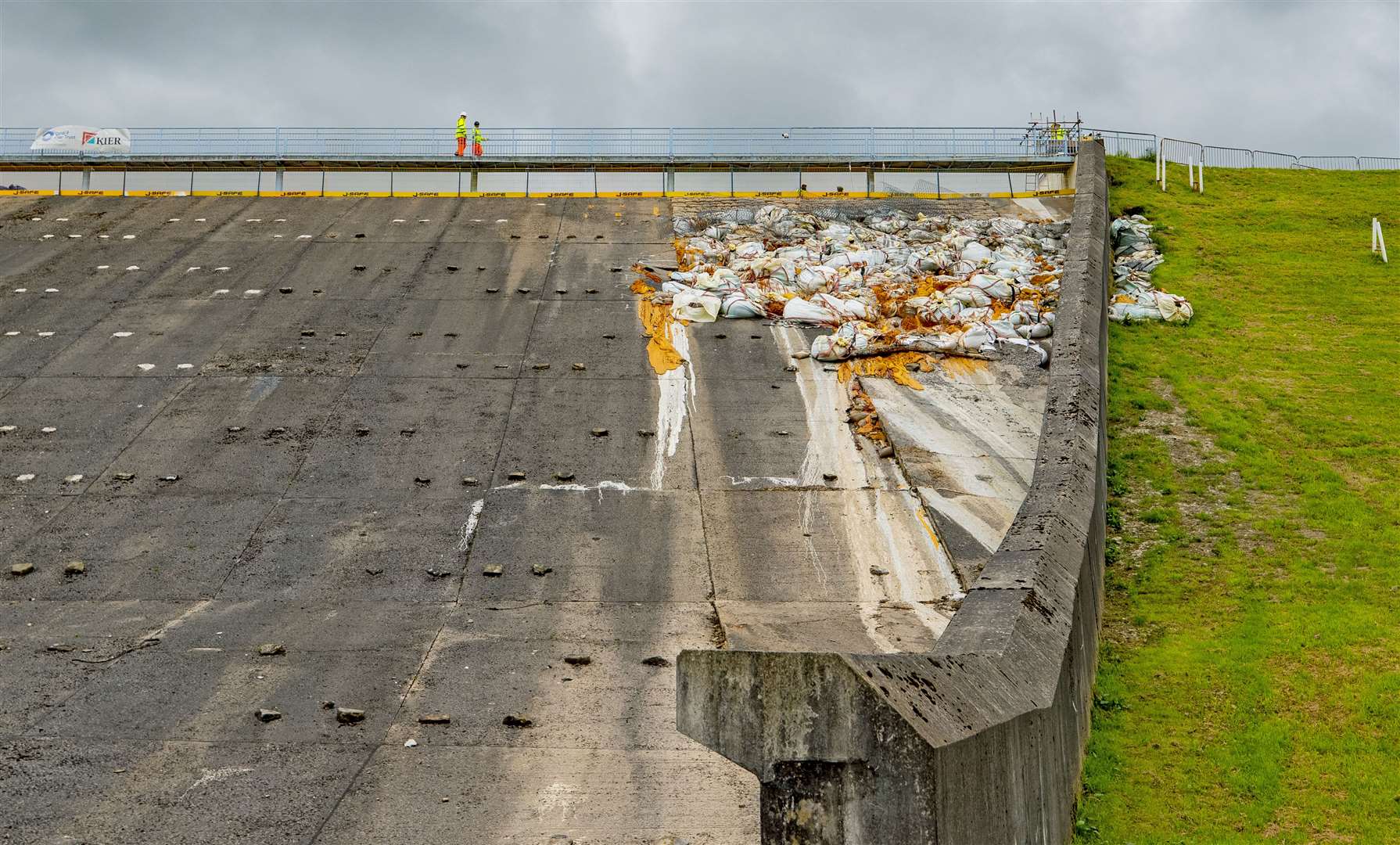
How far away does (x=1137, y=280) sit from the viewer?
21.3 m

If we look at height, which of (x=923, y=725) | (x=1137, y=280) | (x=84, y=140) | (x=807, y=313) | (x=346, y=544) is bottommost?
(x=923, y=725)

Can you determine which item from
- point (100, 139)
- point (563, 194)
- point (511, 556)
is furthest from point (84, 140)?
point (511, 556)

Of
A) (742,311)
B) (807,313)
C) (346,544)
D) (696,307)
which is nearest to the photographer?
(346,544)

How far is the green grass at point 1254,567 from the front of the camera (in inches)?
262

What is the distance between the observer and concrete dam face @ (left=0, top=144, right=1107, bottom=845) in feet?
17.9

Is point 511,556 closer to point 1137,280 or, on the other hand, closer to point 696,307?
point 696,307

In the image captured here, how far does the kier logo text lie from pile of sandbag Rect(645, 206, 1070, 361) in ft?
49.6

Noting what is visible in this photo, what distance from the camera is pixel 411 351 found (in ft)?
60.6

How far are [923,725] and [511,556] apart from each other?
8898mm

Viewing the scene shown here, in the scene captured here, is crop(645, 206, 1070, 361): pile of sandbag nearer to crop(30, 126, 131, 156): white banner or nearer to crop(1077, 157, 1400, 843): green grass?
crop(1077, 157, 1400, 843): green grass

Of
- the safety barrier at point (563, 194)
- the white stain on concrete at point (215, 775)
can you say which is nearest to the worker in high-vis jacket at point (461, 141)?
the safety barrier at point (563, 194)

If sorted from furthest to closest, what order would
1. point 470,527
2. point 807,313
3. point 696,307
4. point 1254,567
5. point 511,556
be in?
point 696,307 < point 807,313 < point 470,527 < point 511,556 < point 1254,567

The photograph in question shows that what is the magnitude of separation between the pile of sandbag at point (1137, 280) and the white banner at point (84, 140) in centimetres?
2297

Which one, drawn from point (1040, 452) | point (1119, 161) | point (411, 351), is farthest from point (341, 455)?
point (1119, 161)
